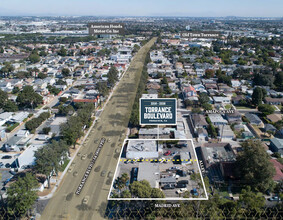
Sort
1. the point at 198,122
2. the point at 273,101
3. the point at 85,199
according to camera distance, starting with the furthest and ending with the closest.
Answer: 1. the point at 273,101
2. the point at 198,122
3. the point at 85,199

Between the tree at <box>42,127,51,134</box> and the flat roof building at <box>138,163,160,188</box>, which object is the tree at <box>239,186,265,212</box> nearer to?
the flat roof building at <box>138,163,160,188</box>

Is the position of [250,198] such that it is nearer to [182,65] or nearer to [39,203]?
[39,203]

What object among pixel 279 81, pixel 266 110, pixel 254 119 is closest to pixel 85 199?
pixel 254 119

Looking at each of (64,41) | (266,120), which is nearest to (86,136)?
(266,120)

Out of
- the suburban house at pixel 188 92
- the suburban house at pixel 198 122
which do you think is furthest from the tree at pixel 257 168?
the suburban house at pixel 188 92

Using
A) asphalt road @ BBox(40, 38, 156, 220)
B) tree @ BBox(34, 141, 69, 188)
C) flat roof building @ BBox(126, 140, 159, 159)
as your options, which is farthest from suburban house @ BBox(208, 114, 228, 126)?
tree @ BBox(34, 141, 69, 188)

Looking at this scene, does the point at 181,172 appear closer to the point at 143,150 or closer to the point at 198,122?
the point at 143,150
